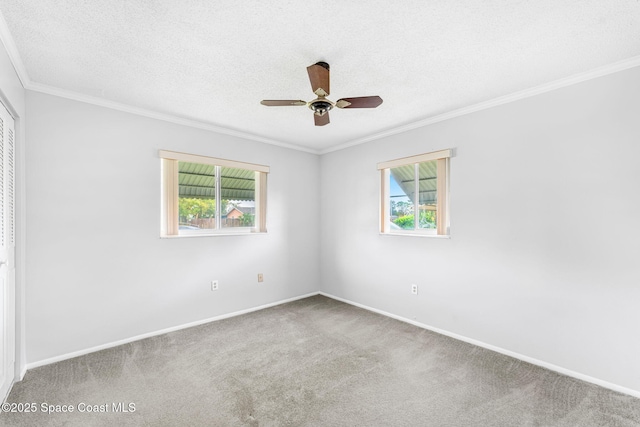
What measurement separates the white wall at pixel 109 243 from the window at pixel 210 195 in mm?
129

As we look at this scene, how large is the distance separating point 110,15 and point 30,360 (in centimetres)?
280

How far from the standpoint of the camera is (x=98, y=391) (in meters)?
2.12

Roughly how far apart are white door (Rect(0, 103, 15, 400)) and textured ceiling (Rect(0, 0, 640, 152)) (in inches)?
22.2

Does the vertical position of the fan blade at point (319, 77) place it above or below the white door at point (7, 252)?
above

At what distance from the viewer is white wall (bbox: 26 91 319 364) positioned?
8.21 feet

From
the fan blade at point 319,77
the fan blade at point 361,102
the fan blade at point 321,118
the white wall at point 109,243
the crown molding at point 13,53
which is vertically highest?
the crown molding at point 13,53

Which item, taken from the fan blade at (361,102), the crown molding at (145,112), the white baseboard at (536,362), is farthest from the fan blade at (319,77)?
the white baseboard at (536,362)

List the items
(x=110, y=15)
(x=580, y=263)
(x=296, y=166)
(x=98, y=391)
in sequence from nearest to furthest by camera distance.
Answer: (x=110, y=15) → (x=98, y=391) → (x=580, y=263) → (x=296, y=166)

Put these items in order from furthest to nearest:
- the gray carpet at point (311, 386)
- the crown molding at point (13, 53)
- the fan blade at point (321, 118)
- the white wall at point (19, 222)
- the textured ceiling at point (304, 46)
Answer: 1. the fan blade at point (321, 118)
2. the white wall at point (19, 222)
3. the gray carpet at point (311, 386)
4. the crown molding at point (13, 53)
5. the textured ceiling at point (304, 46)

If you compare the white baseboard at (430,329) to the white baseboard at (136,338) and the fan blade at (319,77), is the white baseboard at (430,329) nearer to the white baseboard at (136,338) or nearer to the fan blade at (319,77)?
the white baseboard at (136,338)

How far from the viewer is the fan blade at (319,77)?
1872 mm

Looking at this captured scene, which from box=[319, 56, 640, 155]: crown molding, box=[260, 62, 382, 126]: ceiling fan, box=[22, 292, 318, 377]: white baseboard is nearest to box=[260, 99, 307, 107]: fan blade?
box=[260, 62, 382, 126]: ceiling fan

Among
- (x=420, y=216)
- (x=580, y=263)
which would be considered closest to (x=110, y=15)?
(x=420, y=216)

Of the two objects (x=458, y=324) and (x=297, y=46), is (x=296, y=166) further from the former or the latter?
(x=458, y=324)
